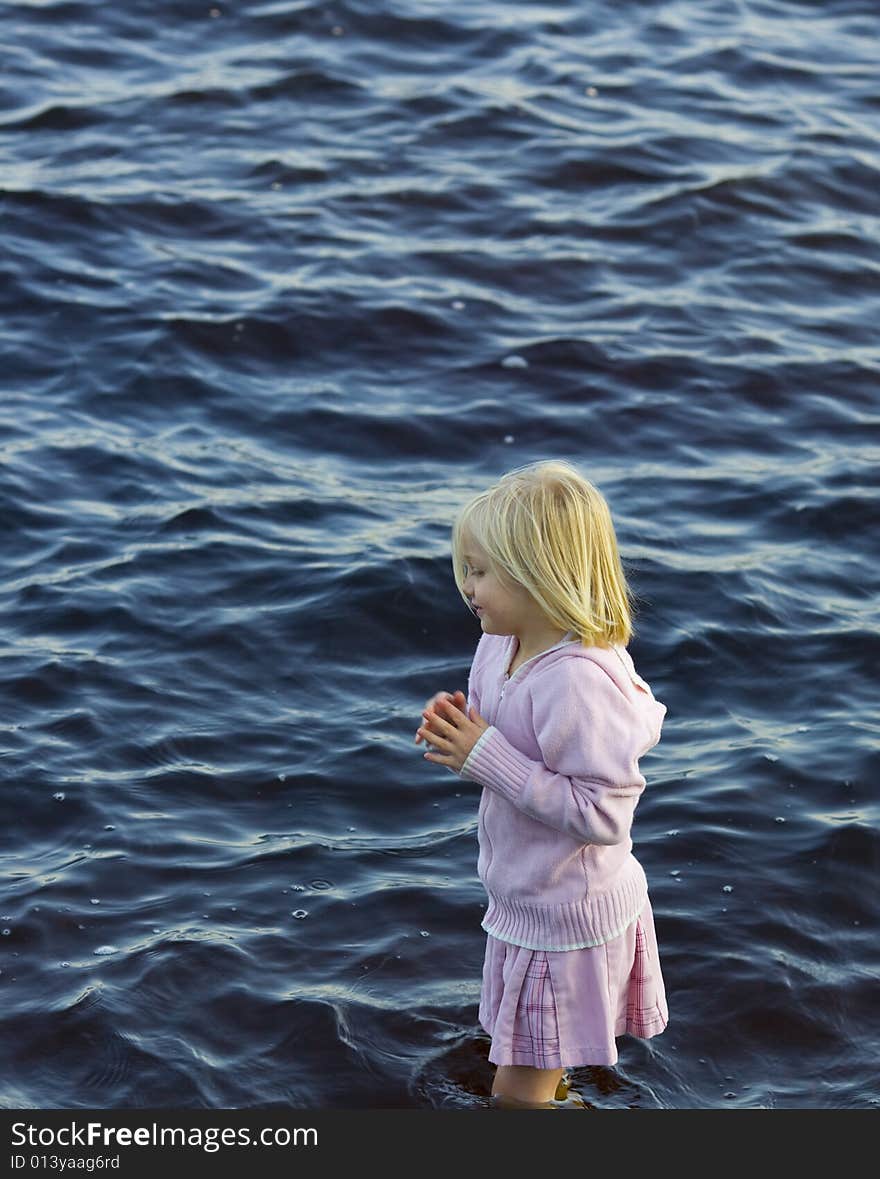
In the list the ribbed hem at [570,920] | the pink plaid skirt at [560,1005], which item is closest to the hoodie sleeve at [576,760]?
the ribbed hem at [570,920]

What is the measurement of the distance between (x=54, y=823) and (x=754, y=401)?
182 inches

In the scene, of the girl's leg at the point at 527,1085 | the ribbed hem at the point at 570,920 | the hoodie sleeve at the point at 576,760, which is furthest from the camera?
the girl's leg at the point at 527,1085

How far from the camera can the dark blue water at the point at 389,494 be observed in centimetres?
531

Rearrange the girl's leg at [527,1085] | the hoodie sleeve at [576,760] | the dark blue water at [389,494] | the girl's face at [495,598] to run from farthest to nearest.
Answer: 1. the dark blue water at [389,494]
2. the girl's leg at [527,1085]
3. the girl's face at [495,598]
4. the hoodie sleeve at [576,760]

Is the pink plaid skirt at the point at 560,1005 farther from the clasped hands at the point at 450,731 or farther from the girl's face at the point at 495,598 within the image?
the girl's face at the point at 495,598

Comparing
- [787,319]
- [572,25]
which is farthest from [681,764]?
[572,25]

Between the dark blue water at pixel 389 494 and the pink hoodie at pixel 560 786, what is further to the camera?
the dark blue water at pixel 389 494

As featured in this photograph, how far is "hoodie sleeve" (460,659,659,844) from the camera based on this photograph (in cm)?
410

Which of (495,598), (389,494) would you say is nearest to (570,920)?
(495,598)

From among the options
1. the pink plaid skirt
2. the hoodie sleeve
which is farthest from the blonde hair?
the pink plaid skirt

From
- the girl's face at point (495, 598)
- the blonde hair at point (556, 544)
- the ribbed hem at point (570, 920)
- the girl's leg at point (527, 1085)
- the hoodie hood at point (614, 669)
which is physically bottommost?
the girl's leg at point (527, 1085)

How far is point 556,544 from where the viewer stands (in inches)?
162

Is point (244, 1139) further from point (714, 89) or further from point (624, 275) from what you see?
point (714, 89)

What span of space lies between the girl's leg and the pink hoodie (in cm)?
42
